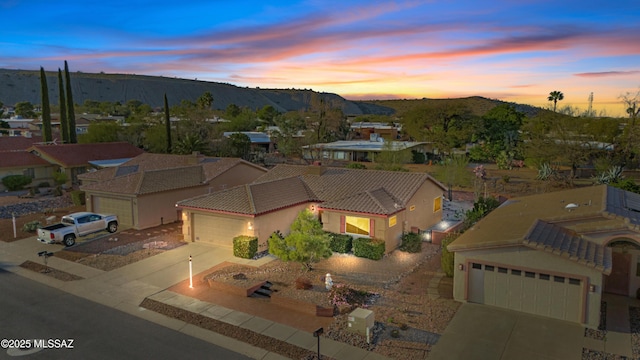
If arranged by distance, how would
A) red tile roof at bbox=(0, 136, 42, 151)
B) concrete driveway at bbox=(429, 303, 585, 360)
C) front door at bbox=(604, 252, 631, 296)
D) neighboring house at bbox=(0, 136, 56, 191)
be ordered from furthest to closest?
1. red tile roof at bbox=(0, 136, 42, 151)
2. neighboring house at bbox=(0, 136, 56, 191)
3. front door at bbox=(604, 252, 631, 296)
4. concrete driveway at bbox=(429, 303, 585, 360)

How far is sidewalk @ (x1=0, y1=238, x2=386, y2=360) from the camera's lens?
13836mm

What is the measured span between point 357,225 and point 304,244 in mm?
5256

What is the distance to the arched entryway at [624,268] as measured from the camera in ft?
54.9

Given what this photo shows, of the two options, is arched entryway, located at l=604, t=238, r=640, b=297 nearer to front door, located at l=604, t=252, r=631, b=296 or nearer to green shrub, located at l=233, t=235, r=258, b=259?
front door, located at l=604, t=252, r=631, b=296

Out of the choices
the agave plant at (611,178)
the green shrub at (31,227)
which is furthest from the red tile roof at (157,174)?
the agave plant at (611,178)

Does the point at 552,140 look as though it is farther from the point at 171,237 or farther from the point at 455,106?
the point at 171,237

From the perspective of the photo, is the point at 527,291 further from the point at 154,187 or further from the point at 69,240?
the point at 154,187

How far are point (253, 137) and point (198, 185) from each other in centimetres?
4972

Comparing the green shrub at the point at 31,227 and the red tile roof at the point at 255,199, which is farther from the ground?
the red tile roof at the point at 255,199

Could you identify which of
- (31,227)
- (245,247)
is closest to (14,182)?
(31,227)

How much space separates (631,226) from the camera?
52.6ft

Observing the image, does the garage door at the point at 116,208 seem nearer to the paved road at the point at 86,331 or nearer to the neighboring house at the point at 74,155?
the paved road at the point at 86,331

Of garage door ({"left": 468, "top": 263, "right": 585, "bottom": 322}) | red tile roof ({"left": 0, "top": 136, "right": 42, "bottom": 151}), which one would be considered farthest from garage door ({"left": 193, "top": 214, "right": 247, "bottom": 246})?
red tile roof ({"left": 0, "top": 136, "right": 42, "bottom": 151})

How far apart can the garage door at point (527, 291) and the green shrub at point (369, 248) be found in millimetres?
6061
